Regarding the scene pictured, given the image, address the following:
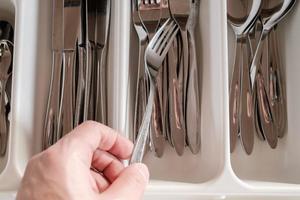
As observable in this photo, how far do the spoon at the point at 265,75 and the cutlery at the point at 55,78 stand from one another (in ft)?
1.03

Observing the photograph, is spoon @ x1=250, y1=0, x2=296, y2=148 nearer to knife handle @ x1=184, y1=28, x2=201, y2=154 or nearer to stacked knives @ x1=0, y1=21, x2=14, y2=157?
knife handle @ x1=184, y1=28, x2=201, y2=154

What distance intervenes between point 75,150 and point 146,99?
206mm

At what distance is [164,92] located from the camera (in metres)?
0.63

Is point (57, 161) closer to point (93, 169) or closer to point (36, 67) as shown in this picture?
point (93, 169)

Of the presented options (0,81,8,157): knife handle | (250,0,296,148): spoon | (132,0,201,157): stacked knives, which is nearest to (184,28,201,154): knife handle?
(132,0,201,157): stacked knives

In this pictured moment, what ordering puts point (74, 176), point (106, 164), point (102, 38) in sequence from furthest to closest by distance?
point (102, 38), point (106, 164), point (74, 176)

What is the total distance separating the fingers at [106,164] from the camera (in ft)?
1.69

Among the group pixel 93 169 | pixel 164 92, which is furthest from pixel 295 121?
pixel 93 169

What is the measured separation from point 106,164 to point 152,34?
224 millimetres

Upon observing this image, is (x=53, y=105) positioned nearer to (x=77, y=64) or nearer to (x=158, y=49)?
(x=77, y=64)

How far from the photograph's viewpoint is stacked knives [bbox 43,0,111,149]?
0.60 m

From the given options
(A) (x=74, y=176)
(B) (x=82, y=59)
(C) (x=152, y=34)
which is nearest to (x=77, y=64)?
(B) (x=82, y=59)

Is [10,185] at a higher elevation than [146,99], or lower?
lower

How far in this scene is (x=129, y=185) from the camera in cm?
42
